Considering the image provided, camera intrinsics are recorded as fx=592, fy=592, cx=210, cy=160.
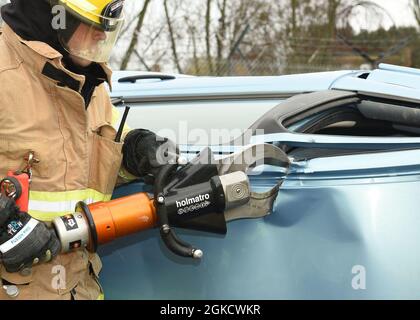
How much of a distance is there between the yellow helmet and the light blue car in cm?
40

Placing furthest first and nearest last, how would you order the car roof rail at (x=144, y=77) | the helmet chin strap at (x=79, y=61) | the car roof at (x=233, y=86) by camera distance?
the car roof rail at (x=144, y=77) → the car roof at (x=233, y=86) → the helmet chin strap at (x=79, y=61)

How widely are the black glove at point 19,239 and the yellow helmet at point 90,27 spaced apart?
1.65 feet

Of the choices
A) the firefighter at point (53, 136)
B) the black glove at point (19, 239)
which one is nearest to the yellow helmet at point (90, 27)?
the firefighter at point (53, 136)

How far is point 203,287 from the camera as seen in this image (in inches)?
67.2

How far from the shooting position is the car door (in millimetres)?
1542


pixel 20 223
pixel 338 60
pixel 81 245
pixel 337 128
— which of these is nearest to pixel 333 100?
pixel 337 128

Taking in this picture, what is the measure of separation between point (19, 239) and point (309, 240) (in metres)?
0.76

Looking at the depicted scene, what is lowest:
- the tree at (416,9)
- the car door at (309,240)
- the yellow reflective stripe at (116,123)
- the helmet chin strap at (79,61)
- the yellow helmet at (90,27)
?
the tree at (416,9)

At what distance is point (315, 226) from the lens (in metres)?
1.61

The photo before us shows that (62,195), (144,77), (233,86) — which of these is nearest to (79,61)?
(62,195)

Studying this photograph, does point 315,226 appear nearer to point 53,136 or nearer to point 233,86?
point 53,136

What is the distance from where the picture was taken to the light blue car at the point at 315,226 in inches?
60.9

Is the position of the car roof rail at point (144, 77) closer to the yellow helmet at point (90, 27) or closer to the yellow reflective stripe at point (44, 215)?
the yellow helmet at point (90, 27)

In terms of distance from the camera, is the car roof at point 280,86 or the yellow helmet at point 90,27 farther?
the car roof at point 280,86
